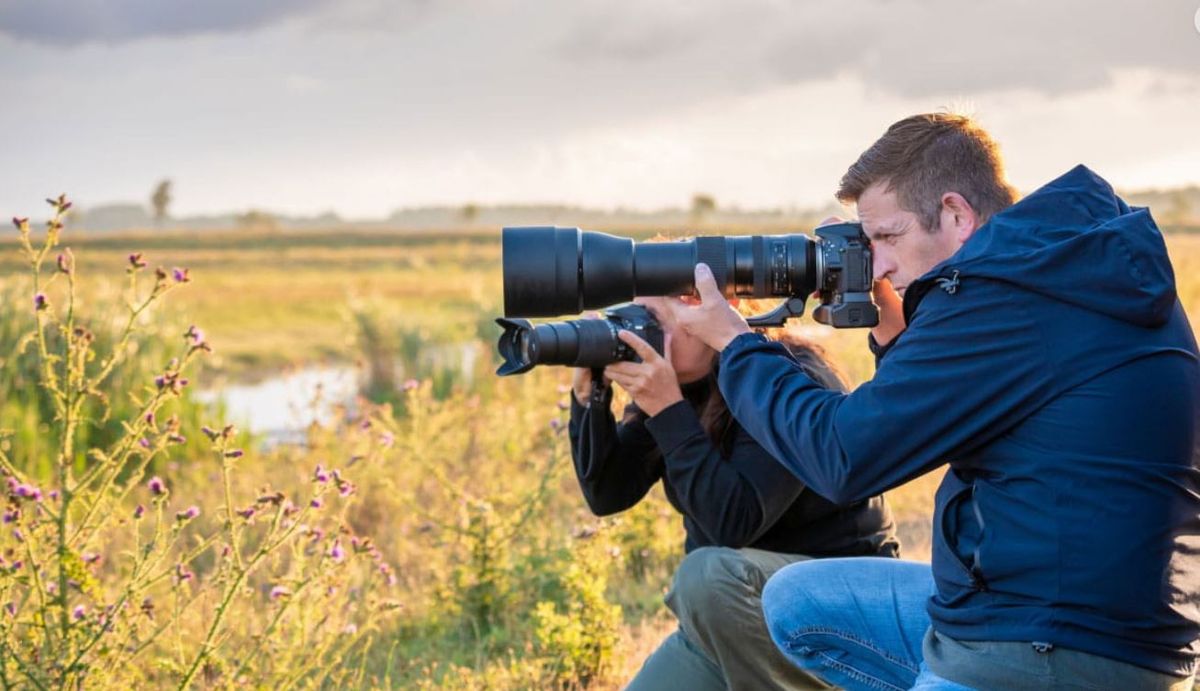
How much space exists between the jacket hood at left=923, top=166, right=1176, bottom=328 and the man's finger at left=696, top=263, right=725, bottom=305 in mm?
527

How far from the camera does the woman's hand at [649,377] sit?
2.84 m

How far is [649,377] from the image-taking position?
9.34 feet

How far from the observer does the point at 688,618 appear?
3035mm

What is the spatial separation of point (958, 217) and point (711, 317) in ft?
1.66

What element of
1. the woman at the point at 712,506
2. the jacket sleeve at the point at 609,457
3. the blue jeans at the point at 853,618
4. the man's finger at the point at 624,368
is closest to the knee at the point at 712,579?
the woman at the point at 712,506

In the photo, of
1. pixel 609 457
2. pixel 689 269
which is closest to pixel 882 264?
pixel 689 269

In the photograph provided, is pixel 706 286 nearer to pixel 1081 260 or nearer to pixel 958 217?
pixel 958 217

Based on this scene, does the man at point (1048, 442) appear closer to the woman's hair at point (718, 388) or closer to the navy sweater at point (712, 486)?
Result: the navy sweater at point (712, 486)

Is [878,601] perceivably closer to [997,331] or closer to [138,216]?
[997,331]

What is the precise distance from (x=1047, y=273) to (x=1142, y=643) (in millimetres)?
632

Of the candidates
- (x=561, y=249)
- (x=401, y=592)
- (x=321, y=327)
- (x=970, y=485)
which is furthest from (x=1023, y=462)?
(x=321, y=327)

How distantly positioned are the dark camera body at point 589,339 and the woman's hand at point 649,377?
0.02 meters

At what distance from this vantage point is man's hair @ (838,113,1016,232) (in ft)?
8.02

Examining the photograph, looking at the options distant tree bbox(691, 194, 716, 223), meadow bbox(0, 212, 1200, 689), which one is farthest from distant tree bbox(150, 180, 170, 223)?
meadow bbox(0, 212, 1200, 689)
